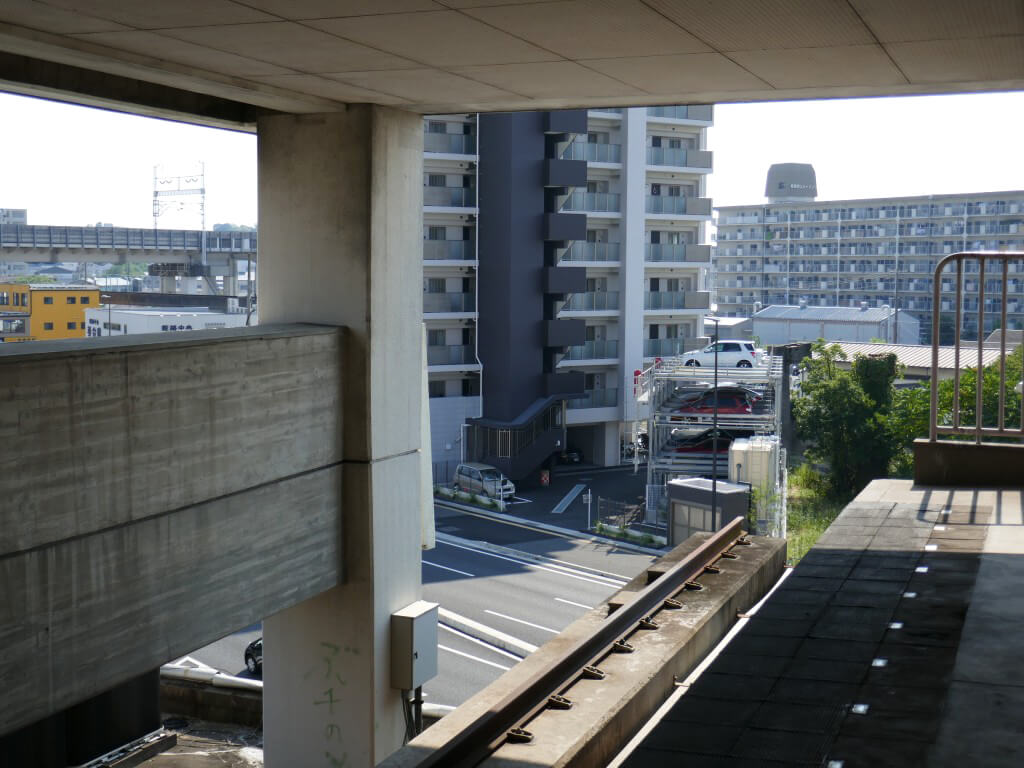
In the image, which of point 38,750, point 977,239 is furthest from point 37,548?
point 977,239

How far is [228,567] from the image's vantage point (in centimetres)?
648

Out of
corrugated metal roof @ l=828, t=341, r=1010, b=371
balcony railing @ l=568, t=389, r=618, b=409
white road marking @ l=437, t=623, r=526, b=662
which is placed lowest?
white road marking @ l=437, t=623, r=526, b=662

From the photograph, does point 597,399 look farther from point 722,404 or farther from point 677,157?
point 677,157

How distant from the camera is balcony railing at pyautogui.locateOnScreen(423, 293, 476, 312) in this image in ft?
118

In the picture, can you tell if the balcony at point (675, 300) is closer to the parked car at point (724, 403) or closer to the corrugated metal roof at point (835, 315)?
the parked car at point (724, 403)

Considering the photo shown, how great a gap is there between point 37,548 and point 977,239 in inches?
3307

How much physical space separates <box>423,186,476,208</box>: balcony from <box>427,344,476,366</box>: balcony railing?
15.3ft

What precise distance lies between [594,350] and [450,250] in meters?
6.46

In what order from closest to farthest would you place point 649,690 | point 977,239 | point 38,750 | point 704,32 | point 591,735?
point 591,735
point 704,32
point 649,690
point 38,750
point 977,239

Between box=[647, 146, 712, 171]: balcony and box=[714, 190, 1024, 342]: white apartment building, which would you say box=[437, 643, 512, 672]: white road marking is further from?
box=[714, 190, 1024, 342]: white apartment building

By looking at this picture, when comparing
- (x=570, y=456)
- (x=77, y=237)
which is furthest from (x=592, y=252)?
(x=77, y=237)

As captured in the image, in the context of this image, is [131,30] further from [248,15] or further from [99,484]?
[99,484]

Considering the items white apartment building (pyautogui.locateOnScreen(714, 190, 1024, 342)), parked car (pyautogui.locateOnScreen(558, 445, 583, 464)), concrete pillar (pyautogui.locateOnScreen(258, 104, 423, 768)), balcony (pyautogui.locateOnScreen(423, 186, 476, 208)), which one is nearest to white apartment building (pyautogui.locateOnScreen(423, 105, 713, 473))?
balcony (pyautogui.locateOnScreen(423, 186, 476, 208))

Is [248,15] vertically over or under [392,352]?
over
